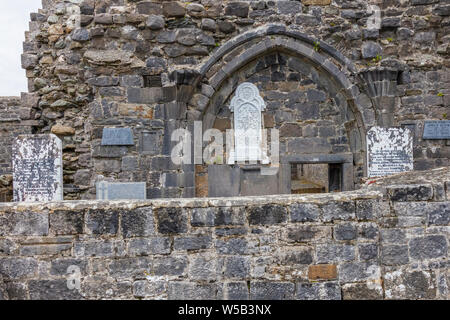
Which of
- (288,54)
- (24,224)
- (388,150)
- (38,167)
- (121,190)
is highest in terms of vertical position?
(288,54)

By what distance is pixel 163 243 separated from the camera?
2.46 m

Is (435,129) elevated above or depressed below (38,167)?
above

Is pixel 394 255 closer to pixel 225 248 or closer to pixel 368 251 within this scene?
pixel 368 251

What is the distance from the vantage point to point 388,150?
618 cm

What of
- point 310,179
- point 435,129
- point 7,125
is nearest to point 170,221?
point 435,129

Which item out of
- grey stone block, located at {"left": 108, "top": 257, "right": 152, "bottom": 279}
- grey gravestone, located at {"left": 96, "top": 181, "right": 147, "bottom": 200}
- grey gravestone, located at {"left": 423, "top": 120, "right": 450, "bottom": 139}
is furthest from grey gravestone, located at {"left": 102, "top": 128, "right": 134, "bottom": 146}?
grey gravestone, located at {"left": 423, "top": 120, "right": 450, "bottom": 139}

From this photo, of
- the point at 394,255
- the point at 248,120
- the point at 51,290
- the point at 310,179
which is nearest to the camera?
the point at 51,290

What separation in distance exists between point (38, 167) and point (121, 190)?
143 centimetres

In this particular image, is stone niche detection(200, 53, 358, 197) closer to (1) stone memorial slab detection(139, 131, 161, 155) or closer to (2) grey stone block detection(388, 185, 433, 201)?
(1) stone memorial slab detection(139, 131, 161, 155)

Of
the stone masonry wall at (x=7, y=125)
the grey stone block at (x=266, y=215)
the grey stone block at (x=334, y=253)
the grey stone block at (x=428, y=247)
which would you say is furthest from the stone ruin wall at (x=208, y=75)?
the stone masonry wall at (x=7, y=125)

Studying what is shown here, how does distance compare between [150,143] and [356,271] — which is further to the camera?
[150,143]

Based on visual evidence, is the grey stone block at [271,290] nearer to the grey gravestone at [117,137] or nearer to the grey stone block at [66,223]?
the grey stone block at [66,223]

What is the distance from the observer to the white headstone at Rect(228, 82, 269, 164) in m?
6.44

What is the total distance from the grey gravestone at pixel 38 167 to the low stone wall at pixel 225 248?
3516 mm
